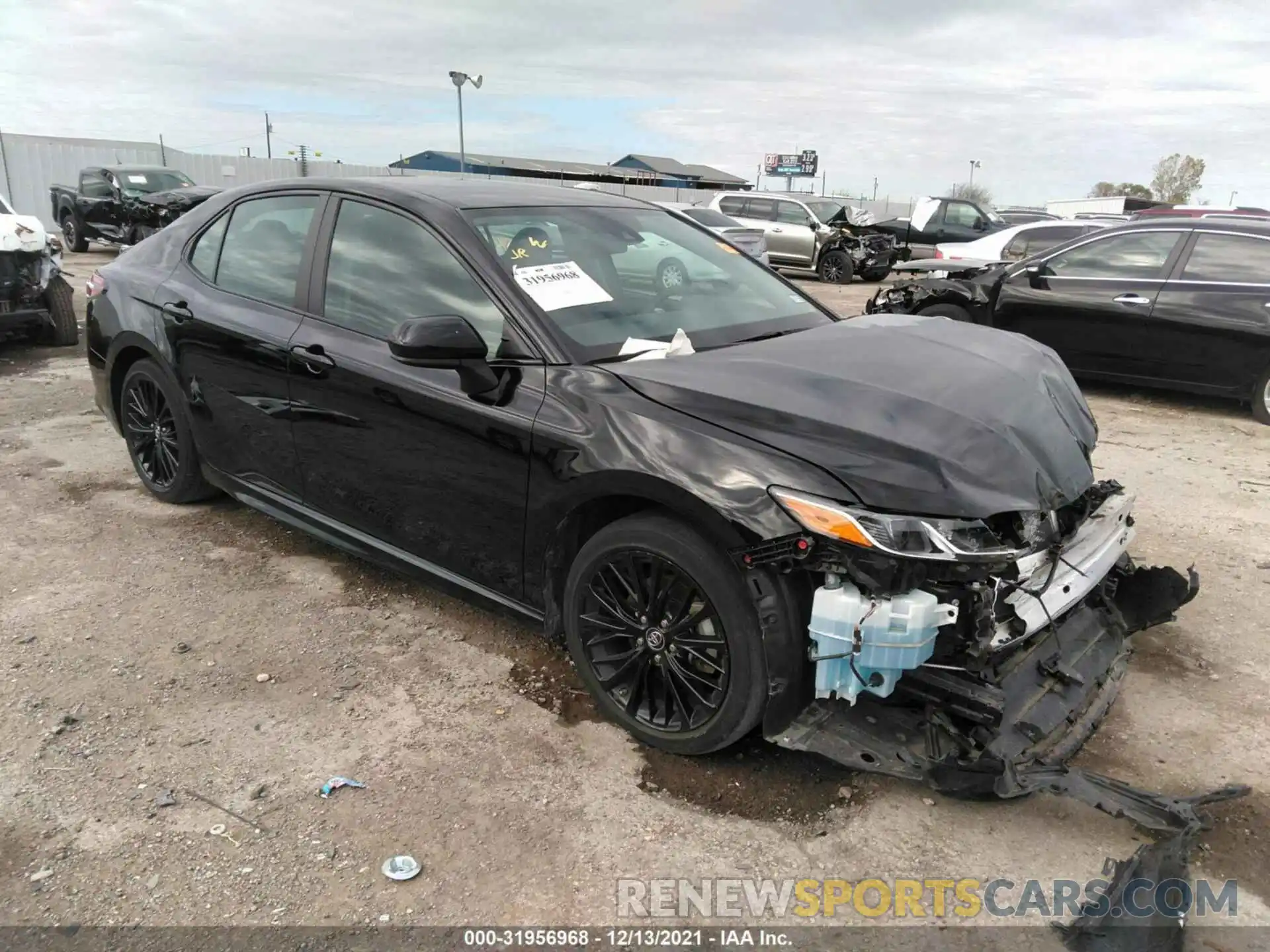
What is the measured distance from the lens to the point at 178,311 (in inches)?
162

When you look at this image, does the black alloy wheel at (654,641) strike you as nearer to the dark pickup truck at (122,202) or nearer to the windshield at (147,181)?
the dark pickup truck at (122,202)

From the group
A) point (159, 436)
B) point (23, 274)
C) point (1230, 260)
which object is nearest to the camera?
point (159, 436)

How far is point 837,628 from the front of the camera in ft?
7.50

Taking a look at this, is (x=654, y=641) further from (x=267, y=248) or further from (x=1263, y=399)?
(x=1263, y=399)

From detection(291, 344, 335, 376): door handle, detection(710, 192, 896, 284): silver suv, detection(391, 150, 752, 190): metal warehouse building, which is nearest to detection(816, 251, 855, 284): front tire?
detection(710, 192, 896, 284): silver suv

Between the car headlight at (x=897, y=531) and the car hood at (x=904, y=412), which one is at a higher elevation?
the car hood at (x=904, y=412)

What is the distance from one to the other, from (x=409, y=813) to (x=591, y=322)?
5.37ft

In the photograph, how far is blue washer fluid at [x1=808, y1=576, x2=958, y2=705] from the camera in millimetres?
2238

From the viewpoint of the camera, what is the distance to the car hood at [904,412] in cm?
236

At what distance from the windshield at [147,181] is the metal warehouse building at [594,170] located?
21386 mm

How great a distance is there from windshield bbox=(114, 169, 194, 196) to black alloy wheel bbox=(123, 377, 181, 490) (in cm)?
1551

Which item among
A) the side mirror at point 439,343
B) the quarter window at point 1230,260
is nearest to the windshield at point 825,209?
the quarter window at point 1230,260

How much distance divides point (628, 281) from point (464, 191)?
77 cm

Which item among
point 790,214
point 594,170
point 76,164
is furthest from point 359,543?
point 594,170
